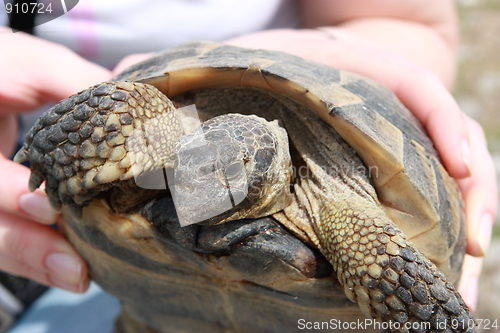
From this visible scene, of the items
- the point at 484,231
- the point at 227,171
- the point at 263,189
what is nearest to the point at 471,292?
the point at 484,231

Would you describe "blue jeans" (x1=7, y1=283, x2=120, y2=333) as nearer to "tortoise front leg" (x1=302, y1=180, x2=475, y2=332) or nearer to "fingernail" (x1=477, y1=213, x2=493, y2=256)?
"tortoise front leg" (x1=302, y1=180, x2=475, y2=332)

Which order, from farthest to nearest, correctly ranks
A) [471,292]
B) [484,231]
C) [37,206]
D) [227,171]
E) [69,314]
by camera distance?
[69,314]
[471,292]
[484,231]
[37,206]
[227,171]

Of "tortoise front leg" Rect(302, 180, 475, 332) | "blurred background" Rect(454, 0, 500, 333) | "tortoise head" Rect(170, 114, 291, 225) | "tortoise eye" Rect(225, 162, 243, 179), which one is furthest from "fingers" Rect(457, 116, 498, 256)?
"blurred background" Rect(454, 0, 500, 333)

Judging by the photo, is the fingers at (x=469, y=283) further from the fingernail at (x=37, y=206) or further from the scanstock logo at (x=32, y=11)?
the scanstock logo at (x=32, y=11)

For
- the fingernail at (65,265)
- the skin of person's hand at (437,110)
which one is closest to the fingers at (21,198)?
the fingernail at (65,265)

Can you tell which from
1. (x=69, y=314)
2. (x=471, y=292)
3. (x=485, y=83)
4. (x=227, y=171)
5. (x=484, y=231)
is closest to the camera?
(x=227, y=171)

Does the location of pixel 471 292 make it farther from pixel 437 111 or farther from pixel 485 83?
pixel 485 83

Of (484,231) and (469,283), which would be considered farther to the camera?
(469,283)

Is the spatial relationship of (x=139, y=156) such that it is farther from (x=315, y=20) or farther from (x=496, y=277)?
(x=496, y=277)
